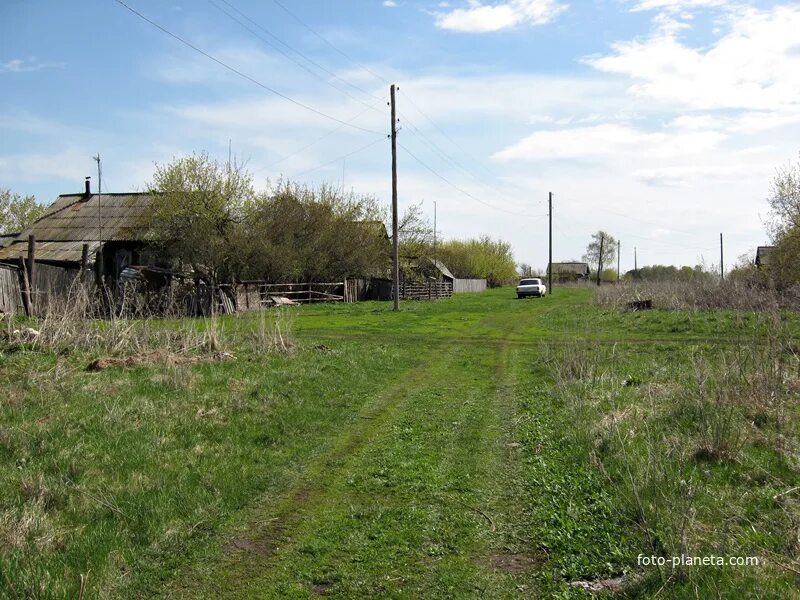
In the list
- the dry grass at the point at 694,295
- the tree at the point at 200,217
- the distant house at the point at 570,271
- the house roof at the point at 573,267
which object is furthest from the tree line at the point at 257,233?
the house roof at the point at 573,267

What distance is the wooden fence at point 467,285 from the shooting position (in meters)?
80.1

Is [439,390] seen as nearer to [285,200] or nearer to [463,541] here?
[463,541]

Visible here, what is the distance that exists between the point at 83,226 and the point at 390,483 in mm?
41089

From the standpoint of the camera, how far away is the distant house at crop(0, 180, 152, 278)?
126 ft

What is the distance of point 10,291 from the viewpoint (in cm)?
2439

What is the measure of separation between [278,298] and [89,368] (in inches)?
1100

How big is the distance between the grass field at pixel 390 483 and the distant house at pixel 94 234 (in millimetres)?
28217

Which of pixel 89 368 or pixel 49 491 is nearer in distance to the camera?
pixel 49 491

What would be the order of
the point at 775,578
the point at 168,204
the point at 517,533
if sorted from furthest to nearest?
the point at 168,204 < the point at 517,533 < the point at 775,578

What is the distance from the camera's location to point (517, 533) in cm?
559

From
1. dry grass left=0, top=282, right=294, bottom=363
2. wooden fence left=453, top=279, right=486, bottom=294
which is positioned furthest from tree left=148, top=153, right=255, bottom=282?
wooden fence left=453, top=279, right=486, bottom=294

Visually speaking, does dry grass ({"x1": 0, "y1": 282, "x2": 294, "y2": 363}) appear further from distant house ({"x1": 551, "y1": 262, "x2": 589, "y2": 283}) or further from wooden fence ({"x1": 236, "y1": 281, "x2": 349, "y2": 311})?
distant house ({"x1": 551, "y1": 262, "x2": 589, "y2": 283})

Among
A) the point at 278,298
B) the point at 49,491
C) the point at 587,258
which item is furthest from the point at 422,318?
the point at 587,258

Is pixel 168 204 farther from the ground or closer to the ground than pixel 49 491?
farther from the ground
